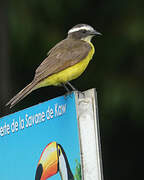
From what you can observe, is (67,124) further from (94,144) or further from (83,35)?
(83,35)

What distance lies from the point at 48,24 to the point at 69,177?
4858 millimetres

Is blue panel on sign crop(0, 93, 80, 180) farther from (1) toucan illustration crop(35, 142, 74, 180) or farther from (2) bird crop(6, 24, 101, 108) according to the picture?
(2) bird crop(6, 24, 101, 108)

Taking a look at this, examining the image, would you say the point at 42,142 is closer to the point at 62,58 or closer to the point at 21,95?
the point at 21,95

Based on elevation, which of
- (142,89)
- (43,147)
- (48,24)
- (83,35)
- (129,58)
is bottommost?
(43,147)

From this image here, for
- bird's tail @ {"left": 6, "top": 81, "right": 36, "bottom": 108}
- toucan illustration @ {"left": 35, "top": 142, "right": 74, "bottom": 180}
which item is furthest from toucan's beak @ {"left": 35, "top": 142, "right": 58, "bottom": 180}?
bird's tail @ {"left": 6, "top": 81, "right": 36, "bottom": 108}

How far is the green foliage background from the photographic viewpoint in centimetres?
712

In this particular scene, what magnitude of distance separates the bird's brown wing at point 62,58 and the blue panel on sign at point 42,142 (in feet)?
1.82

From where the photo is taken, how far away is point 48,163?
10.2ft

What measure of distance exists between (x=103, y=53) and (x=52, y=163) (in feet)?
14.8

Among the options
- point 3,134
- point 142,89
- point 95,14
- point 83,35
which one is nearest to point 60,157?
point 3,134

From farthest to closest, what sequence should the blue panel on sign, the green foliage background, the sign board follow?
the green foliage background, the blue panel on sign, the sign board

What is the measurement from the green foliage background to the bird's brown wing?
278 centimetres

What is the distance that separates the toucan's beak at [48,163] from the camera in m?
3.05

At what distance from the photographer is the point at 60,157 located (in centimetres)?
302
